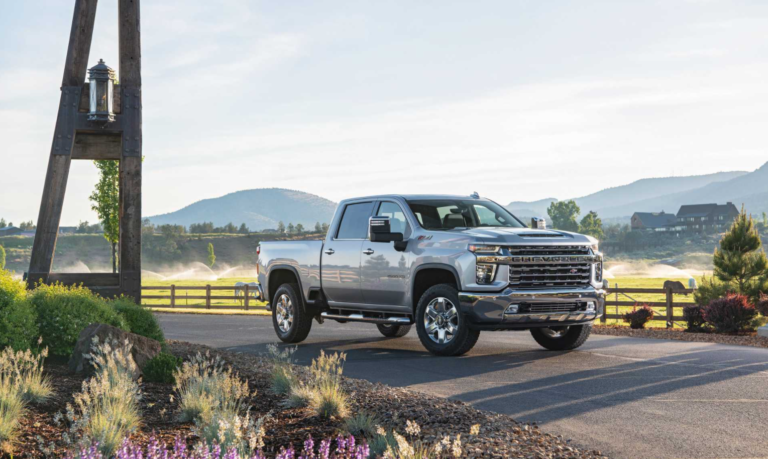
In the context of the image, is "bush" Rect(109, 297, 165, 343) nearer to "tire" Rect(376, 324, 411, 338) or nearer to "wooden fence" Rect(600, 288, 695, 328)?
"tire" Rect(376, 324, 411, 338)

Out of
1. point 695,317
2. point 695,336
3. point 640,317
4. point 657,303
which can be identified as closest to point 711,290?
point 657,303

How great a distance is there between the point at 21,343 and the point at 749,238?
1908cm

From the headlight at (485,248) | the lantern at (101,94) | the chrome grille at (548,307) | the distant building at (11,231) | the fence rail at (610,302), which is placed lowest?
the fence rail at (610,302)

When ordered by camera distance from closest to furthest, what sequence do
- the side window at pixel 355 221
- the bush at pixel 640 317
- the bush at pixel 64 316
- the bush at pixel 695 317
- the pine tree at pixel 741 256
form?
1. the bush at pixel 64 316
2. the side window at pixel 355 221
3. the bush at pixel 695 317
4. the bush at pixel 640 317
5. the pine tree at pixel 741 256

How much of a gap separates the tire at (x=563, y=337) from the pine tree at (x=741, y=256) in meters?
11.0

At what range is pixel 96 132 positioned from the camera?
12.3m

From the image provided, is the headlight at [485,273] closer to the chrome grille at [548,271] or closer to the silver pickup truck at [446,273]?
the silver pickup truck at [446,273]

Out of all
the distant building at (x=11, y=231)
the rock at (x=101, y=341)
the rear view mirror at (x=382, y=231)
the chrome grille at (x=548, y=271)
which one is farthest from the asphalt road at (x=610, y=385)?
the distant building at (x=11, y=231)

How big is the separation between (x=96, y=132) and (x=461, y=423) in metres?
8.44

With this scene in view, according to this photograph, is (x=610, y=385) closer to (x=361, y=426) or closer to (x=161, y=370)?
(x=361, y=426)

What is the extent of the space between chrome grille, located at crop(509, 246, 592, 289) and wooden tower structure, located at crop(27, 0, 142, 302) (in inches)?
222

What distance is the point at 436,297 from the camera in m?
11.3

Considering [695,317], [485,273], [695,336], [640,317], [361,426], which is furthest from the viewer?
[640,317]

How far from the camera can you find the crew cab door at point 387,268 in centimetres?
1187
